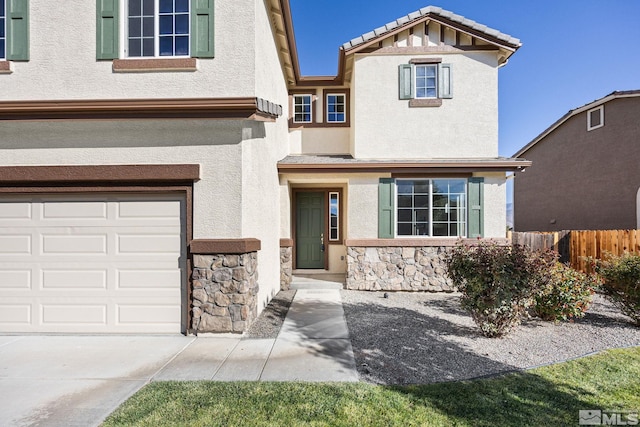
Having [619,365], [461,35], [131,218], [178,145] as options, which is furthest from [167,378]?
[461,35]

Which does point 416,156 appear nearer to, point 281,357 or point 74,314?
point 281,357

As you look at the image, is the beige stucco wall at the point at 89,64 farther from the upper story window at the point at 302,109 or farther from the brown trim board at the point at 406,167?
the upper story window at the point at 302,109

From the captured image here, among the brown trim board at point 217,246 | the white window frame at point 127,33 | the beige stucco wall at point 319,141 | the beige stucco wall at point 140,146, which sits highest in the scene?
the white window frame at point 127,33

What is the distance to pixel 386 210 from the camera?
890 centimetres

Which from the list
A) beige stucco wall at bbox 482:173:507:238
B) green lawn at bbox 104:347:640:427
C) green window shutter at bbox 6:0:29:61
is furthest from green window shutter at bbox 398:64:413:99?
green window shutter at bbox 6:0:29:61

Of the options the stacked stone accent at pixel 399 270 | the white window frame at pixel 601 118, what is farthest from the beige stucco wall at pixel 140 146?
the white window frame at pixel 601 118

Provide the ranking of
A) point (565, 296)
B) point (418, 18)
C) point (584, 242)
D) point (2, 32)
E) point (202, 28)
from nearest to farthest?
point (202, 28)
point (2, 32)
point (565, 296)
point (418, 18)
point (584, 242)

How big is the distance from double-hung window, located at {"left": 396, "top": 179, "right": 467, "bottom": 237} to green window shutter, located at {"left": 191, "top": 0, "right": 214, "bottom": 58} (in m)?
5.87

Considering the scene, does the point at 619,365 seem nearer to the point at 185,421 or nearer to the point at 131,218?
the point at 185,421

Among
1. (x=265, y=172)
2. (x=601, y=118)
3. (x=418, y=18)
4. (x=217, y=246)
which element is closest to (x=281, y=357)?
(x=217, y=246)

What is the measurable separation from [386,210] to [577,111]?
478 inches

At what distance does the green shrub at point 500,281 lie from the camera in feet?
16.7

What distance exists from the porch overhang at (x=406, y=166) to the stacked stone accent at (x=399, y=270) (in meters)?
2.20

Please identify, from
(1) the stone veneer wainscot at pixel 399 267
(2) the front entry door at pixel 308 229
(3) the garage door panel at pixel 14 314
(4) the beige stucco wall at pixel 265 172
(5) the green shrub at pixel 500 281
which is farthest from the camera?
(2) the front entry door at pixel 308 229
